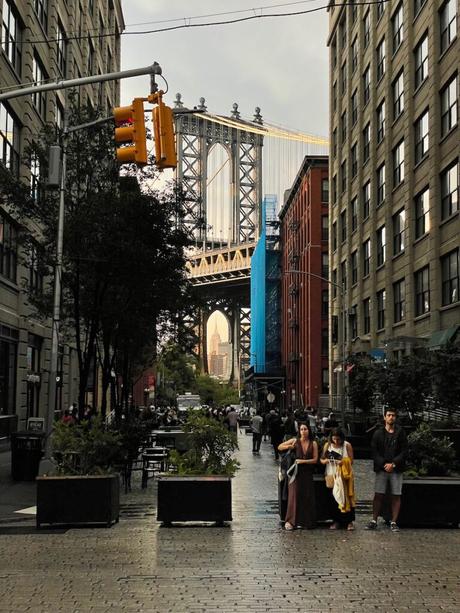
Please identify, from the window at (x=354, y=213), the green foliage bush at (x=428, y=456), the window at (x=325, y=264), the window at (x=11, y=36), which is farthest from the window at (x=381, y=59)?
the green foliage bush at (x=428, y=456)

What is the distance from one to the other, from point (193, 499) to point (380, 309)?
3287cm

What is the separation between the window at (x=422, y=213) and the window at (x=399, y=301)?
10.4ft

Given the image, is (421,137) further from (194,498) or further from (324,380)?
(324,380)

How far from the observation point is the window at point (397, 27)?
1613 inches

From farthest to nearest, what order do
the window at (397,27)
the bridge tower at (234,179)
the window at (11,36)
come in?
the bridge tower at (234,179) → the window at (397,27) → the window at (11,36)

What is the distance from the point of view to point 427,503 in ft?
40.3

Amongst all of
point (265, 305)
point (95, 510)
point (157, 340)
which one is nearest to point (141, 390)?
point (265, 305)

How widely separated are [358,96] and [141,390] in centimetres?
6162

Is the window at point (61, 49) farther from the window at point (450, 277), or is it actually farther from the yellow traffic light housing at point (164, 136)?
the yellow traffic light housing at point (164, 136)

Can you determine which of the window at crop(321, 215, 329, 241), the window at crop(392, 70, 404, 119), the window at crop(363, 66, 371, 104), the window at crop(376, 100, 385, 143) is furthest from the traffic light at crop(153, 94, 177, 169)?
the window at crop(321, 215, 329, 241)

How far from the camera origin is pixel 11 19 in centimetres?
2995

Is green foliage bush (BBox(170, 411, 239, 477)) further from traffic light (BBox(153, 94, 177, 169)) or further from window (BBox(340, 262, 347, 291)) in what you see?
window (BBox(340, 262, 347, 291))

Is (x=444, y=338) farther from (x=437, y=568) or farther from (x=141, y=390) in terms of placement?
(x=141, y=390)

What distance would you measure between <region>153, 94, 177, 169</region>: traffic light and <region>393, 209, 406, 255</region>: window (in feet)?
95.1
